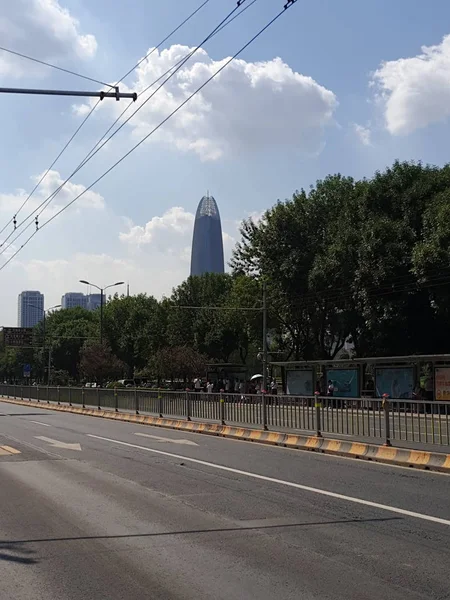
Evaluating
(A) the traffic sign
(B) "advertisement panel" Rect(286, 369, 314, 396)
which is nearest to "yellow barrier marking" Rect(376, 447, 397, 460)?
(B) "advertisement panel" Rect(286, 369, 314, 396)

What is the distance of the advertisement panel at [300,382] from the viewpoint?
1335 inches

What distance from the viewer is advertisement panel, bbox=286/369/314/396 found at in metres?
33.9

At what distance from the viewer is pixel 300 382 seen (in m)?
34.5

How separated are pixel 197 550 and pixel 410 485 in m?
5.11

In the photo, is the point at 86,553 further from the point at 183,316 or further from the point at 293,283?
the point at 183,316

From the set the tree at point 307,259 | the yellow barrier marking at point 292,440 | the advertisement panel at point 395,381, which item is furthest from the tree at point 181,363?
the yellow barrier marking at point 292,440

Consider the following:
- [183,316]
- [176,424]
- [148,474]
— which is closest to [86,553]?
[148,474]

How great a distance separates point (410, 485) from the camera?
34.6 feet

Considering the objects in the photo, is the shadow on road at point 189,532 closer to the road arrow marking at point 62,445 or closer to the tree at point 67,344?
the road arrow marking at point 62,445

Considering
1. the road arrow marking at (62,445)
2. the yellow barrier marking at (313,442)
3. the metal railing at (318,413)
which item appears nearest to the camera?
the metal railing at (318,413)

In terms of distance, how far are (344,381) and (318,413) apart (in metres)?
16.9

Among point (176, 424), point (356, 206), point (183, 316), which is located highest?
point (356, 206)

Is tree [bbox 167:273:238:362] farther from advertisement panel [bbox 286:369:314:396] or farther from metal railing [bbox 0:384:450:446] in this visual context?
metal railing [bbox 0:384:450:446]

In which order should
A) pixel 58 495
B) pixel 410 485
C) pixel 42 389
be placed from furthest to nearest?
pixel 42 389 < pixel 410 485 < pixel 58 495
